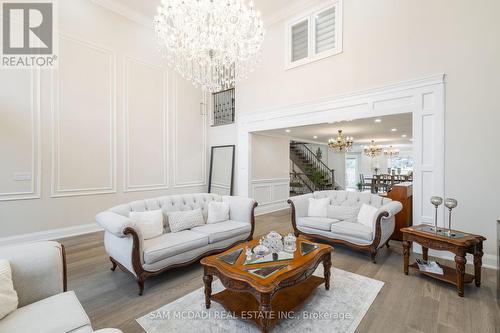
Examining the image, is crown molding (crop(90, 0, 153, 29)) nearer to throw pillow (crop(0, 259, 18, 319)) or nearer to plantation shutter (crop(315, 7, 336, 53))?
plantation shutter (crop(315, 7, 336, 53))

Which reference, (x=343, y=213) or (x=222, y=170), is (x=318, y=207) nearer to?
(x=343, y=213)

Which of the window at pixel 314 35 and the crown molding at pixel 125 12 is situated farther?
the crown molding at pixel 125 12

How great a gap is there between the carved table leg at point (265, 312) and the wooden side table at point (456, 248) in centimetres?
218

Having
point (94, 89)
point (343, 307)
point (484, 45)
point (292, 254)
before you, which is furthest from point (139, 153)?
point (484, 45)

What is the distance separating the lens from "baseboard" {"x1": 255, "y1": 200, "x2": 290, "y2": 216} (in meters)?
6.61

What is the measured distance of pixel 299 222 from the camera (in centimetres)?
423

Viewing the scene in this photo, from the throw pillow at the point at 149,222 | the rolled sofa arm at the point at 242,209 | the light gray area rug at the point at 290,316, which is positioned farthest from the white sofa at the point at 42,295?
the rolled sofa arm at the point at 242,209

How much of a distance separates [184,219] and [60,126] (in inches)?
129

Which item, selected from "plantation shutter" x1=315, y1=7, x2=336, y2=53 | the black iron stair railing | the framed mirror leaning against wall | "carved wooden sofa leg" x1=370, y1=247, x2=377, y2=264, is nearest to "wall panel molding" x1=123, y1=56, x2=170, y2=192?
the framed mirror leaning against wall

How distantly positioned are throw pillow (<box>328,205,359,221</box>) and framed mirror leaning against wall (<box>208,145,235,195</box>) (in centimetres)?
311

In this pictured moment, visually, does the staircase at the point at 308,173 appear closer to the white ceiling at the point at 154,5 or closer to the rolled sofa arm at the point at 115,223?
the white ceiling at the point at 154,5

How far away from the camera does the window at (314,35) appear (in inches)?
182

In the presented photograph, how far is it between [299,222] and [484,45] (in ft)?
12.4

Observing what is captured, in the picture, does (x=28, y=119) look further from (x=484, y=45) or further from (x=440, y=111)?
(x=484, y=45)
